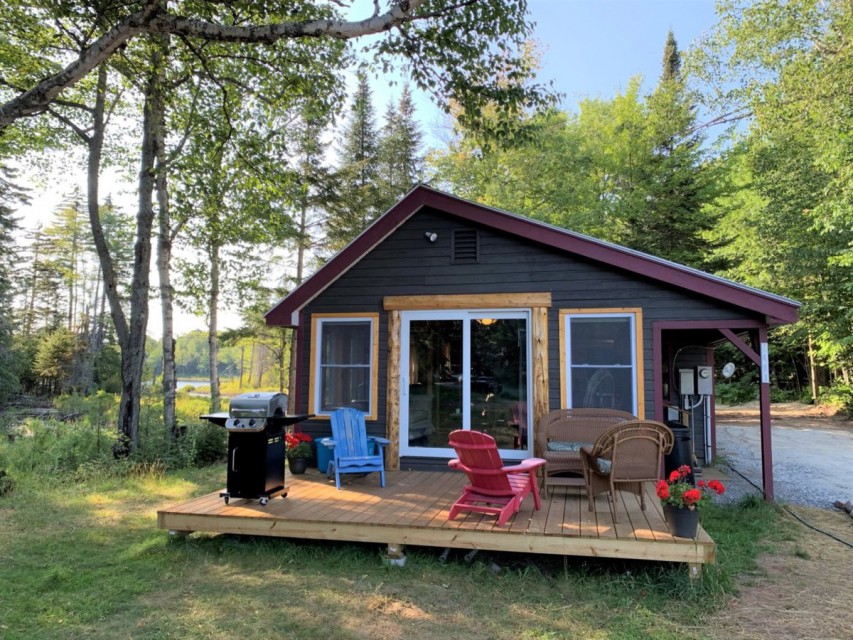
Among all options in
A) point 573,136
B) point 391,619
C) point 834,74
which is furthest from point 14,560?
point 573,136

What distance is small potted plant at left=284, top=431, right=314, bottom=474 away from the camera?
240 inches

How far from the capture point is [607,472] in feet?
13.9

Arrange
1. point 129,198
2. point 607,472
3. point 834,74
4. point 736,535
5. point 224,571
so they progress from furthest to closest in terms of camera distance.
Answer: point 129,198 → point 834,74 → point 736,535 → point 607,472 → point 224,571

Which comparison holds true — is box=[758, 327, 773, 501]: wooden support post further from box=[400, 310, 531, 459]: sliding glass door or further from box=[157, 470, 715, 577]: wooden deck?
box=[400, 310, 531, 459]: sliding glass door

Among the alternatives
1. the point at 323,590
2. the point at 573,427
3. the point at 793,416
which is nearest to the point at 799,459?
the point at 573,427

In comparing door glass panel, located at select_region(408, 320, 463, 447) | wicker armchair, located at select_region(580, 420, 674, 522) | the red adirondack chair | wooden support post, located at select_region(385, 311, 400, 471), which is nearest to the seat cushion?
wicker armchair, located at select_region(580, 420, 674, 522)

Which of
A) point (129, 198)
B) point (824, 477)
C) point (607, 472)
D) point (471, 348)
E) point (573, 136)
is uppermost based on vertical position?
point (573, 136)

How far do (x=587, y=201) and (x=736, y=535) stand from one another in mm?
12446

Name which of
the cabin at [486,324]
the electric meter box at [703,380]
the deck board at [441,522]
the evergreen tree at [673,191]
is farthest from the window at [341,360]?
the evergreen tree at [673,191]

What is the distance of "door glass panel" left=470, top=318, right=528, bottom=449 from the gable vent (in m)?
0.78

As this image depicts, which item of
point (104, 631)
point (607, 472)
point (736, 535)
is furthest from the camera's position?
point (736, 535)

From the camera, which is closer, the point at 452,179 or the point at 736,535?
the point at 736,535

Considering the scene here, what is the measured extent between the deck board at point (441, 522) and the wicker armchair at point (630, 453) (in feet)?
1.02

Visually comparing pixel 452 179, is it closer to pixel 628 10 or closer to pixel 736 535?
pixel 628 10
